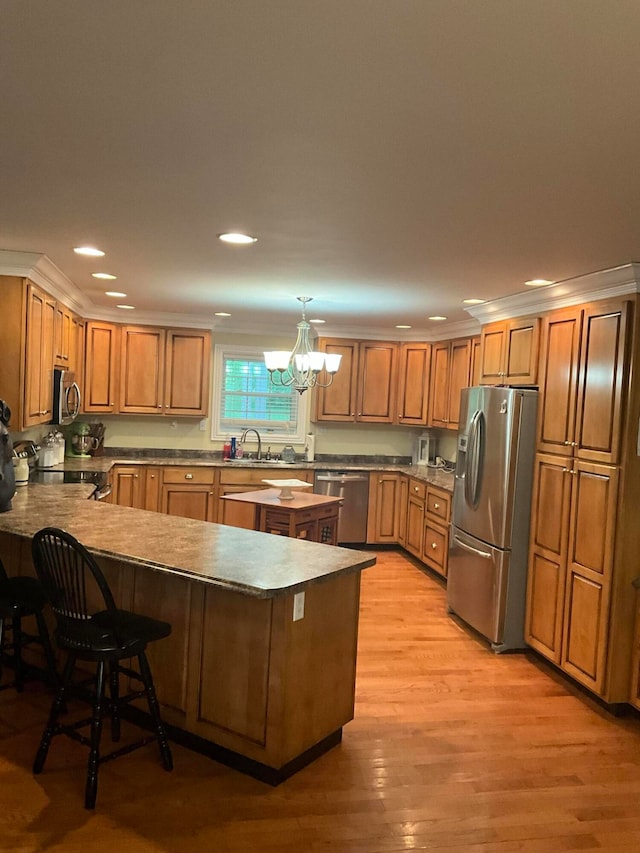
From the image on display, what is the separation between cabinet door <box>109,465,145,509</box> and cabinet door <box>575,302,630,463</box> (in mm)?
4203

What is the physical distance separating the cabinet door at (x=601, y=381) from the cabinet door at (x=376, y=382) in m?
3.40

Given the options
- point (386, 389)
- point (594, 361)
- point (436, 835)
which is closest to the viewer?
point (436, 835)

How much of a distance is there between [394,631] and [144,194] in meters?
3.36

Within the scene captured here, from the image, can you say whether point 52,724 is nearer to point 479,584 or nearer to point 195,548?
point 195,548

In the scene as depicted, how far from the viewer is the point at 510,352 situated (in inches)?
183

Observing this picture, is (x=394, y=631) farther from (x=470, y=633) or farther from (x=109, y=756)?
(x=109, y=756)

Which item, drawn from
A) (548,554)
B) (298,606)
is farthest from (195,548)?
(548,554)

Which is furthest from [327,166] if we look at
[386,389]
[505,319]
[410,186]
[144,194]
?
[386,389]

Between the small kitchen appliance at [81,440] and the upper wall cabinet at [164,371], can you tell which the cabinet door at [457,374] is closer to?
the upper wall cabinet at [164,371]

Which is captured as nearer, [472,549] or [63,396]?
[472,549]

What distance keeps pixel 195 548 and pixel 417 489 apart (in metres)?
3.90

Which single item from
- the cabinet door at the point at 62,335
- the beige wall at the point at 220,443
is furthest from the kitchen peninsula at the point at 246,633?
the beige wall at the point at 220,443

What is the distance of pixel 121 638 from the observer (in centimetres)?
259

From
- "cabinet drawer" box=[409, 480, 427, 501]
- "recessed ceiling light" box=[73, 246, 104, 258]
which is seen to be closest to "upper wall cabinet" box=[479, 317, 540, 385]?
"cabinet drawer" box=[409, 480, 427, 501]
